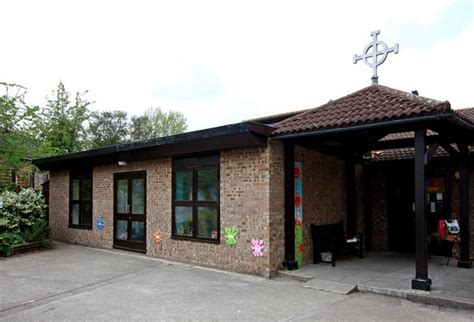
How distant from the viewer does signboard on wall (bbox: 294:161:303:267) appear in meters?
8.16

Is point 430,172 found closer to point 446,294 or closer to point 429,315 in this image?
point 446,294

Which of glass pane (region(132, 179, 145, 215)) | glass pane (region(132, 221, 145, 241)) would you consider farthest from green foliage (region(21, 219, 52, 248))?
glass pane (region(132, 179, 145, 215))

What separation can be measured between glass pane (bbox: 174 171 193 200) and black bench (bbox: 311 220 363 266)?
2.82 meters

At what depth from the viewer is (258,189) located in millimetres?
7602

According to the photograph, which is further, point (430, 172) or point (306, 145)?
point (430, 172)

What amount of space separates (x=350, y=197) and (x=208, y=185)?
149 inches

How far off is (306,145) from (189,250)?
3470 mm

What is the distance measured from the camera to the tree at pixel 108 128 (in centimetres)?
3594

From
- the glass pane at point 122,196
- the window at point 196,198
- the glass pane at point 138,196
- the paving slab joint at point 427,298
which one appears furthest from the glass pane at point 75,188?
the paving slab joint at point 427,298

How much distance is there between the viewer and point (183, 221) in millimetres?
9117

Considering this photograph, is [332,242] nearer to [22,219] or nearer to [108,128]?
[22,219]

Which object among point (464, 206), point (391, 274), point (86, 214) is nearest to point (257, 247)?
point (391, 274)

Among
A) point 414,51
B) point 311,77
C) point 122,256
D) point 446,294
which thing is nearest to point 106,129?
point 311,77

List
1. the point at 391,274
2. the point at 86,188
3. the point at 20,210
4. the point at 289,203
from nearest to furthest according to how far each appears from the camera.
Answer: the point at 391,274 → the point at 289,203 → the point at 20,210 → the point at 86,188
